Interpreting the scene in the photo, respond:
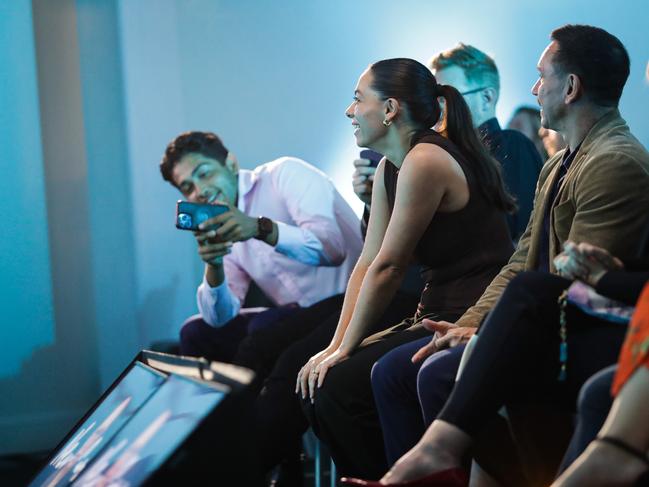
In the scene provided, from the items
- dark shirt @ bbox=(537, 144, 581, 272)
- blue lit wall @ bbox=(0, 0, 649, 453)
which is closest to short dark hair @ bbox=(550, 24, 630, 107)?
dark shirt @ bbox=(537, 144, 581, 272)

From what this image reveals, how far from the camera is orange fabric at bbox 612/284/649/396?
112cm

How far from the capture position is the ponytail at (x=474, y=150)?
7.08ft

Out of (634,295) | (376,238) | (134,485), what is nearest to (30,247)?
(376,238)

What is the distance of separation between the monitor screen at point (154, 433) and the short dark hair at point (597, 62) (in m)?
0.97

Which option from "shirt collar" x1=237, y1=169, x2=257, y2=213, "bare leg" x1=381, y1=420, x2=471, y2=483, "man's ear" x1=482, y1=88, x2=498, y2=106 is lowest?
"bare leg" x1=381, y1=420, x2=471, y2=483

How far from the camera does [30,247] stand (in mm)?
3570

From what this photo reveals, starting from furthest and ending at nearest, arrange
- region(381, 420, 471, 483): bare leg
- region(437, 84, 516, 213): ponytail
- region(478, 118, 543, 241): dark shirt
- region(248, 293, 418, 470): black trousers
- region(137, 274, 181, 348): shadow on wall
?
region(137, 274, 181, 348): shadow on wall < region(478, 118, 543, 241): dark shirt < region(248, 293, 418, 470): black trousers < region(437, 84, 516, 213): ponytail < region(381, 420, 471, 483): bare leg

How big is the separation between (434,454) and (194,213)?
1496 mm

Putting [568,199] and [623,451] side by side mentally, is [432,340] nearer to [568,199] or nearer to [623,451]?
[568,199]

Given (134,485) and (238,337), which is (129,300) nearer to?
(238,337)

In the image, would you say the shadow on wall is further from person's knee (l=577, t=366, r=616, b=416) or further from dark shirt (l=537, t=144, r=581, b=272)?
person's knee (l=577, t=366, r=616, b=416)

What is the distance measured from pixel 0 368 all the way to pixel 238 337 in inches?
43.7

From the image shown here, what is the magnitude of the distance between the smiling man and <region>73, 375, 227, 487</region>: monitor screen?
4.13 ft

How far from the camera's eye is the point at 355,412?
6.75 ft
